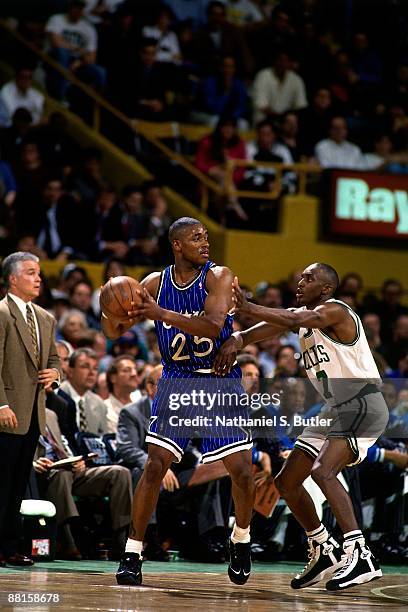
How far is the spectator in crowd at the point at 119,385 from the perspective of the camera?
35.8 feet

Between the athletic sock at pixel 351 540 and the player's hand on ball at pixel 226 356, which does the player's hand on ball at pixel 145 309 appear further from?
the athletic sock at pixel 351 540

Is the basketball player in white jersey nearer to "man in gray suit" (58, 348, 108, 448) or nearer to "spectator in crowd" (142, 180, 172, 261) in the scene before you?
"man in gray suit" (58, 348, 108, 448)

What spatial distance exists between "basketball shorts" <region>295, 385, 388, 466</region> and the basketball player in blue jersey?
1.55ft

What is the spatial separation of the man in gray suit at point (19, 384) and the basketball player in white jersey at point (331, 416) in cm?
170

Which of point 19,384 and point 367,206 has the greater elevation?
point 367,206

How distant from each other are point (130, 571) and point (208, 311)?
1647mm

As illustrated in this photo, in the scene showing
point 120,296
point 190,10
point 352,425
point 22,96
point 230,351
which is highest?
point 190,10

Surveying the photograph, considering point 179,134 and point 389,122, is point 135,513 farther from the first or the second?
point 389,122

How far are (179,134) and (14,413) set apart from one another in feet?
30.8

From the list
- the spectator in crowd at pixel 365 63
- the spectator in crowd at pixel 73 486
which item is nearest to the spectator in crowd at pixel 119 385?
the spectator in crowd at pixel 73 486

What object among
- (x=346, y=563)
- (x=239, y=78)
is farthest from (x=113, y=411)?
(x=239, y=78)

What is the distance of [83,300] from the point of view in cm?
1320

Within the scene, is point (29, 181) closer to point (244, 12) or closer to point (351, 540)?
point (244, 12)

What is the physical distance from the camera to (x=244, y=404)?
26.4ft
